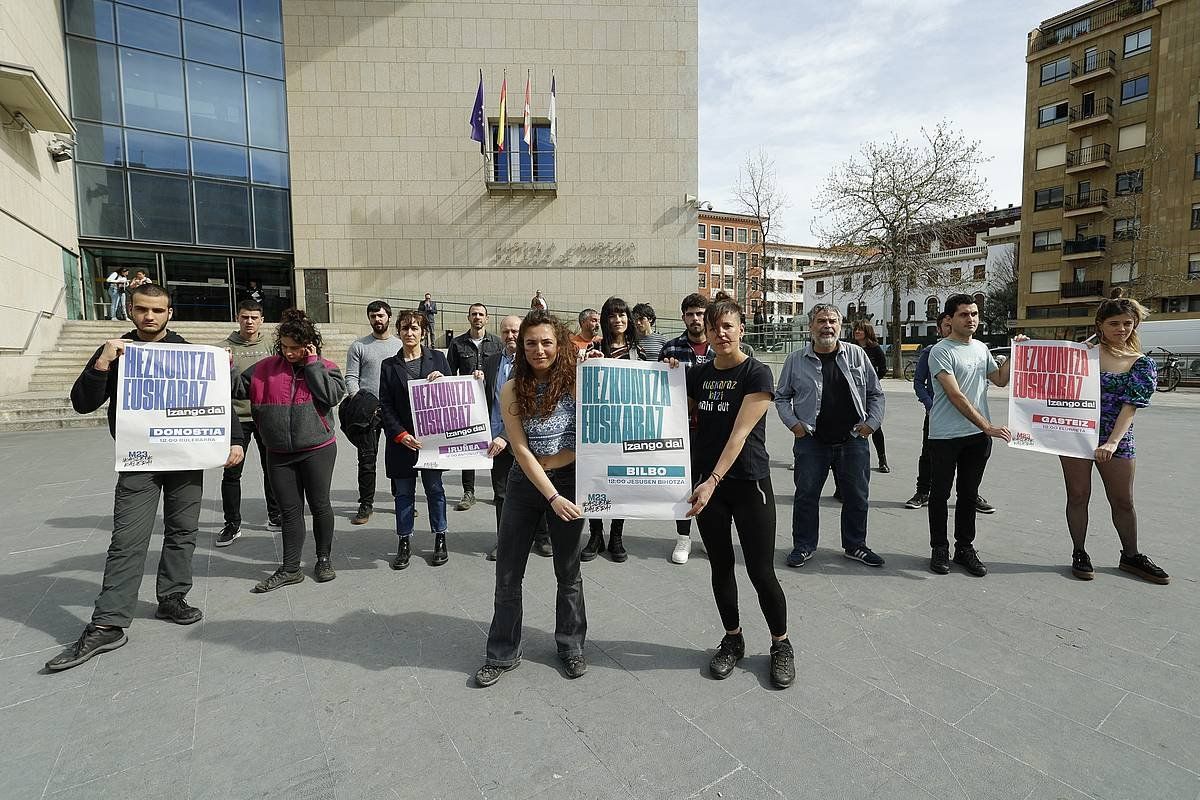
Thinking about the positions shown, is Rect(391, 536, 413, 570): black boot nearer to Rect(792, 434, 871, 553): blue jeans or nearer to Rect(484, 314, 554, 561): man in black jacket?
Rect(484, 314, 554, 561): man in black jacket

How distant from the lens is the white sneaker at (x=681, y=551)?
4.64 m

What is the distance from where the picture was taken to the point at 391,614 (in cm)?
379

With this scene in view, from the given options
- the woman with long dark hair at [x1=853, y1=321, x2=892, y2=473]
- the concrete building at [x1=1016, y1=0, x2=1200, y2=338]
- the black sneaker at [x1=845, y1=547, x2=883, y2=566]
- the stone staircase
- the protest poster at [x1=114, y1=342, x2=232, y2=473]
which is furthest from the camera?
the concrete building at [x1=1016, y1=0, x2=1200, y2=338]

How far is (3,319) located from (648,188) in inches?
782

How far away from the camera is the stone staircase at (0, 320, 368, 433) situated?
11.8 meters

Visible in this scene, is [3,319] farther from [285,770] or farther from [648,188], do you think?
[648,188]

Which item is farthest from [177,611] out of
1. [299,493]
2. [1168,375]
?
[1168,375]

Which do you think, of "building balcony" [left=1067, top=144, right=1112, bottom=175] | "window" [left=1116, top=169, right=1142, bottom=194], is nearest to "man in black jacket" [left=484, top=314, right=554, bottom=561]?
"window" [left=1116, top=169, right=1142, bottom=194]

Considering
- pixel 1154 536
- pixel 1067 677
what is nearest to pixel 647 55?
pixel 1154 536

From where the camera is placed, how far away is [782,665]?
296 centimetres

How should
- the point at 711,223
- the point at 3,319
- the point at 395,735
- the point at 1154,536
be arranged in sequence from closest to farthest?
the point at 395,735
the point at 1154,536
the point at 3,319
the point at 711,223

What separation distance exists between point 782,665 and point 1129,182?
163 ft

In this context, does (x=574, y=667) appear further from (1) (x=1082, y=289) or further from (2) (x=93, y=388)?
(1) (x=1082, y=289)

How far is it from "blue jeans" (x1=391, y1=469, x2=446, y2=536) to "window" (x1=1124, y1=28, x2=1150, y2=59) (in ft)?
172
